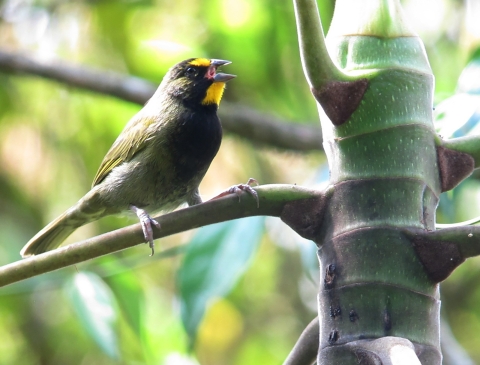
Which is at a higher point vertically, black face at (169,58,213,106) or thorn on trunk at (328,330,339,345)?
black face at (169,58,213,106)

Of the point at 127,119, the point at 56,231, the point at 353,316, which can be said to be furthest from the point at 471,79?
the point at 127,119

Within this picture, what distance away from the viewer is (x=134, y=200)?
335cm

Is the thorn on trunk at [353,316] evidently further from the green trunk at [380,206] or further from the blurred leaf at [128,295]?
the blurred leaf at [128,295]

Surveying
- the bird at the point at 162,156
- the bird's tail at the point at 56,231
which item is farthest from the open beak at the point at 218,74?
the bird's tail at the point at 56,231

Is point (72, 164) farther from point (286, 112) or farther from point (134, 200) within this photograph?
point (134, 200)

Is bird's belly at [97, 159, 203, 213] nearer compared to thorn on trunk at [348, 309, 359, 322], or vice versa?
thorn on trunk at [348, 309, 359, 322]

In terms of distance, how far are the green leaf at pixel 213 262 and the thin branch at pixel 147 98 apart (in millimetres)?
1325

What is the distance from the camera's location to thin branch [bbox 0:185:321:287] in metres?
1.18

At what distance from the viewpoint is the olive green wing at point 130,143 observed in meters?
3.35

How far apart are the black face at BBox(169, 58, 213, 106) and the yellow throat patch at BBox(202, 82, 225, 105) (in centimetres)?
2

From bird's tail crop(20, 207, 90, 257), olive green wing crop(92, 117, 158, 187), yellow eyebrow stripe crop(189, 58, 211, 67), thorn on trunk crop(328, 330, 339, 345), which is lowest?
thorn on trunk crop(328, 330, 339, 345)

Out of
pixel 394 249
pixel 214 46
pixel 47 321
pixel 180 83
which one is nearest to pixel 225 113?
pixel 180 83

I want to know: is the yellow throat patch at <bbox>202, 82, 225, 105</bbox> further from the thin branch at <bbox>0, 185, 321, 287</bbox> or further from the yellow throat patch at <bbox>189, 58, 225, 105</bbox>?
the thin branch at <bbox>0, 185, 321, 287</bbox>

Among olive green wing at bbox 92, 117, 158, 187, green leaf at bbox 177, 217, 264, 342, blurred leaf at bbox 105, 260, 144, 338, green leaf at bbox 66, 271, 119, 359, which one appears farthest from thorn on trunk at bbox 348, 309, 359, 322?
olive green wing at bbox 92, 117, 158, 187
